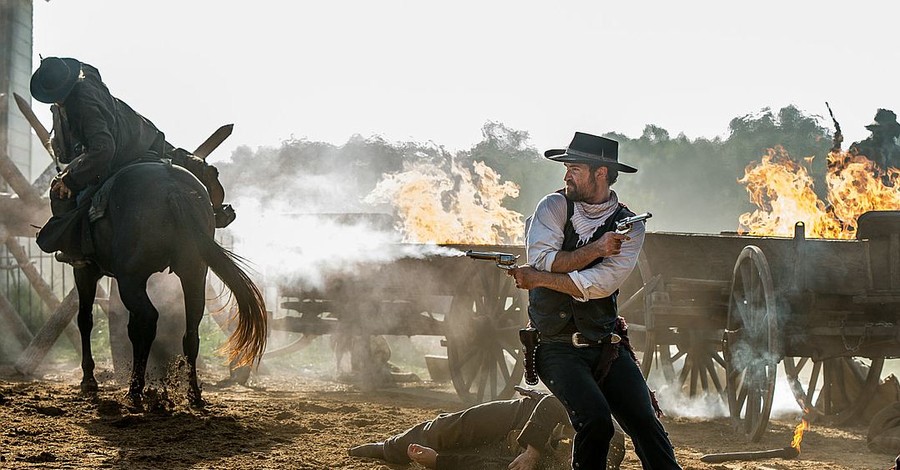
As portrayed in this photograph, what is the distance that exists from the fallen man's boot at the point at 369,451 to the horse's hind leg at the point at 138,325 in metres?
2.31

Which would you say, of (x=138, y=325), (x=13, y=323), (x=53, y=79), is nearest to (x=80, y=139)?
(x=53, y=79)

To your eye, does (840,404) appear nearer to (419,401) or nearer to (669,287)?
(669,287)

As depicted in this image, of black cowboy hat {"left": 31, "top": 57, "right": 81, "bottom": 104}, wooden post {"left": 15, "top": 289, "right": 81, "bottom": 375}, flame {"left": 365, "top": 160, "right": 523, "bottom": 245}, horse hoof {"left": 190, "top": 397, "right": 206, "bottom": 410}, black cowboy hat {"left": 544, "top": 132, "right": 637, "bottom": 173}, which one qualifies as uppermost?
black cowboy hat {"left": 31, "top": 57, "right": 81, "bottom": 104}

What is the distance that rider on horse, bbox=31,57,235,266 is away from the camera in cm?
756

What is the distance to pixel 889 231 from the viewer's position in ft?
24.9

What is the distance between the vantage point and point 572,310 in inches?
167

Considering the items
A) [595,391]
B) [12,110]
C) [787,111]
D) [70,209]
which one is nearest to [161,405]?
[70,209]

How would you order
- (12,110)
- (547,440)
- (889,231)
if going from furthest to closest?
(12,110) → (889,231) → (547,440)

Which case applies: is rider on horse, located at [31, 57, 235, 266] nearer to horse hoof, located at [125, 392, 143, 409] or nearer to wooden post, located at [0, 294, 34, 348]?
horse hoof, located at [125, 392, 143, 409]

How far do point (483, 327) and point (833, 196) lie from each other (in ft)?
13.3

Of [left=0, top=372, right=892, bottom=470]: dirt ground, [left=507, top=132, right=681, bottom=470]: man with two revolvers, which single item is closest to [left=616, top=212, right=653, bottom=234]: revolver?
[left=507, top=132, right=681, bottom=470]: man with two revolvers

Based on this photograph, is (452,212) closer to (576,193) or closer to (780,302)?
(780,302)

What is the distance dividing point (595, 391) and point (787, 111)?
68.5ft

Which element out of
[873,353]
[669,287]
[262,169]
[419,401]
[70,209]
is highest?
[262,169]
